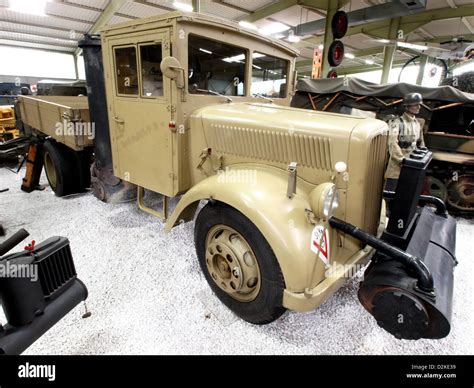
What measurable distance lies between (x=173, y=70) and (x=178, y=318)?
1.91 meters

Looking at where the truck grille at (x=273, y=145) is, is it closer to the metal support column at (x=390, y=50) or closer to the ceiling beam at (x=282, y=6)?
the ceiling beam at (x=282, y=6)

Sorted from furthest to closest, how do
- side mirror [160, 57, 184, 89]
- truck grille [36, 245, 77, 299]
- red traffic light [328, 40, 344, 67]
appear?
red traffic light [328, 40, 344, 67] < side mirror [160, 57, 184, 89] < truck grille [36, 245, 77, 299]

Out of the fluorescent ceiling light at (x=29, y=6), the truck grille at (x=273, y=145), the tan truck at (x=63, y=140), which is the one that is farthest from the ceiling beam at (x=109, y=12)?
the truck grille at (x=273, y=145)

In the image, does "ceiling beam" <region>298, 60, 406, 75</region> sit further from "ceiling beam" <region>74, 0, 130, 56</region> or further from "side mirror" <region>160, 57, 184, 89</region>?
"side mirror" <region>160, 57, 184, 89</region>

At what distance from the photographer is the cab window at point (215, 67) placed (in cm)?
247

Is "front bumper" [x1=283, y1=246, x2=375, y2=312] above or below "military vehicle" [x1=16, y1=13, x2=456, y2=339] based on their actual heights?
below

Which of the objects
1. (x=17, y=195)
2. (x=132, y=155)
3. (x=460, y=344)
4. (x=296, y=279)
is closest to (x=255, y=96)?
(x=132, y=155)

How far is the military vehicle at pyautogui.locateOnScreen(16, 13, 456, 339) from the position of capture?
1613 millimetres

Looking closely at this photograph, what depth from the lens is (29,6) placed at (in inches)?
368

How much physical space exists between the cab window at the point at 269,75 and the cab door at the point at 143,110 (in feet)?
3.24

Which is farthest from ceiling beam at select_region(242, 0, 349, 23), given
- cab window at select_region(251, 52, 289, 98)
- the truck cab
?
the truck cab

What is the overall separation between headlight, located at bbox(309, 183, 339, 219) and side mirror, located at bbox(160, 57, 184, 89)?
1.45 m

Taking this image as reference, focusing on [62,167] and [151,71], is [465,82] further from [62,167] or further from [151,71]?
[62,167]

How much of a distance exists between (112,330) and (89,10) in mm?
11579
